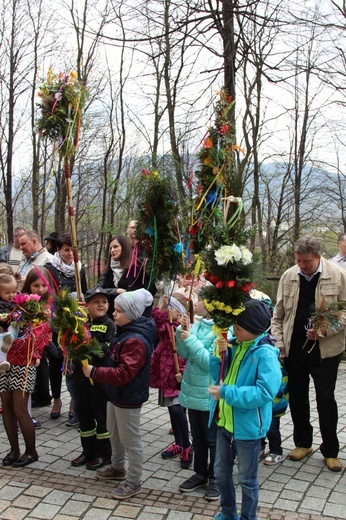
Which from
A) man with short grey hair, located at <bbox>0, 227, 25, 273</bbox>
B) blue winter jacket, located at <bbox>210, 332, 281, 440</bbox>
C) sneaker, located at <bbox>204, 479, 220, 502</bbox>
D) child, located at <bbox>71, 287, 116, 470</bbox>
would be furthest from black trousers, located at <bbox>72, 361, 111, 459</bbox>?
man with short grey hair, located at <bbox>0, 227, 25, 273</bbox>

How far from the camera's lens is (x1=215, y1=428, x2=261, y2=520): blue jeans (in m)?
3.67

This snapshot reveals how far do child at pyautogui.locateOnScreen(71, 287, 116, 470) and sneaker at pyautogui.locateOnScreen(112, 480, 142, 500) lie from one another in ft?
2.22

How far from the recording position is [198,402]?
464 centimetres

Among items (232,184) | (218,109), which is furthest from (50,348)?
(218,109)

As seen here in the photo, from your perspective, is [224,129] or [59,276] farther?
[59,276]

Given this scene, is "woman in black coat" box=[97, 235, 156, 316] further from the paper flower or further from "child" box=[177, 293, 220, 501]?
the paper flower

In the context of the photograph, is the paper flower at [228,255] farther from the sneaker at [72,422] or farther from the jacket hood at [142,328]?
the sneaker at [72,422]

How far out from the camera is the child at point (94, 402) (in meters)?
5.13

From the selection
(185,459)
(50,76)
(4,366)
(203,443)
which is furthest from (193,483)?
(50,76)

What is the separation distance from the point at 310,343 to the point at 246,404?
1.88 metres

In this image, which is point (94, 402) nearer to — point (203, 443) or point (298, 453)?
point (203, 443)

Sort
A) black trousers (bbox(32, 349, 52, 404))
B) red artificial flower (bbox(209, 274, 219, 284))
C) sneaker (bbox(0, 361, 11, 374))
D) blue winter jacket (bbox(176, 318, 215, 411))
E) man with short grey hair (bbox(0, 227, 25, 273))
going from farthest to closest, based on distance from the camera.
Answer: man with short grey hair (bbox(0, 227, 25, 273))
black trousers (bbox(32, 349, 52, 404))
sneaker (bbox(0, 361, 11, 374))
blue winter jacket (bbox(176, 318, 215, 411))
red artificial flower (bbox(209, 274, 219, 284))

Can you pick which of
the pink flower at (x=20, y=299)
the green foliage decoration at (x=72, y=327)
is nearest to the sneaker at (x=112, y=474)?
the green foliage decoration at (x=72, y=327)

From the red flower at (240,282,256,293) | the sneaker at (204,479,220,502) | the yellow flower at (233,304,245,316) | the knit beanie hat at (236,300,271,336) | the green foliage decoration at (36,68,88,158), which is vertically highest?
the green foliage decoration at (36,68,88,158)
